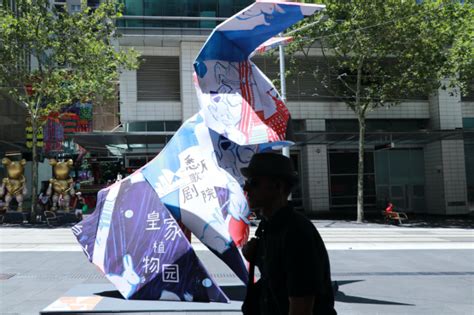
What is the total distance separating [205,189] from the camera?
616cm

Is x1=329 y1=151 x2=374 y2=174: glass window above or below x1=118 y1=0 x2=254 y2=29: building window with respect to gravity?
below

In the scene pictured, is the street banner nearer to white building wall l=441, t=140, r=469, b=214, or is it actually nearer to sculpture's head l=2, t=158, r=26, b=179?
sculpture's head l=2, t=158, r=26, b=179

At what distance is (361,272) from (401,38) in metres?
13.1

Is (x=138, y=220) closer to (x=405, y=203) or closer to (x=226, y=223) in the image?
(x=226, y=223)

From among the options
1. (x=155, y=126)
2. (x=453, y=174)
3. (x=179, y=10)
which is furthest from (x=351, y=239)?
(x=179, y=10)

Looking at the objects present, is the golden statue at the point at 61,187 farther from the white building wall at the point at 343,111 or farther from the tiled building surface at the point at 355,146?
the white building wall at the point at 343,111

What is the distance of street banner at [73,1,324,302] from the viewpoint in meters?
5.95

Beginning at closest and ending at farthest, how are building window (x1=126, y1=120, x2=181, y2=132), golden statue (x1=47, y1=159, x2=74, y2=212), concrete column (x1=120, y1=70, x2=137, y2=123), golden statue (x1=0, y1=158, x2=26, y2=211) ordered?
golden statue (x1=47, y1=159, x2=74, y2=212)
golden statue (x1=0, y1=158, x2=26, y2=211)
concrete column (x1=120, y1=70, x2=137, y2=123)
building window (x1=126, y1=120, x2=181, y2=132)

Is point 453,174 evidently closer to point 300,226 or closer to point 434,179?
point 434,179

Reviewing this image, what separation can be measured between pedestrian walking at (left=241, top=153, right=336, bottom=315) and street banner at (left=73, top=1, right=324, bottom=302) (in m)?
3.32

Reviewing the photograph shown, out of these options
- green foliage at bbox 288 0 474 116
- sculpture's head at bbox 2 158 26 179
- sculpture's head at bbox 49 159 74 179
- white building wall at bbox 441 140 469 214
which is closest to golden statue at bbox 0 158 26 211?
sculpture's head at bbox 2 158 26 179

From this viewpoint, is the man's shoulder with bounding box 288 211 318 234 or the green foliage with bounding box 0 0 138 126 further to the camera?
the green foliage with bounding box 0 0 138 126

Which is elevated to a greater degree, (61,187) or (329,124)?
(329,124)

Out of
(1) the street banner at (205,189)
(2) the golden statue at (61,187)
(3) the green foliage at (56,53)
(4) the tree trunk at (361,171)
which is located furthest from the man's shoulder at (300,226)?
(2) the golden statue at (61,187)
